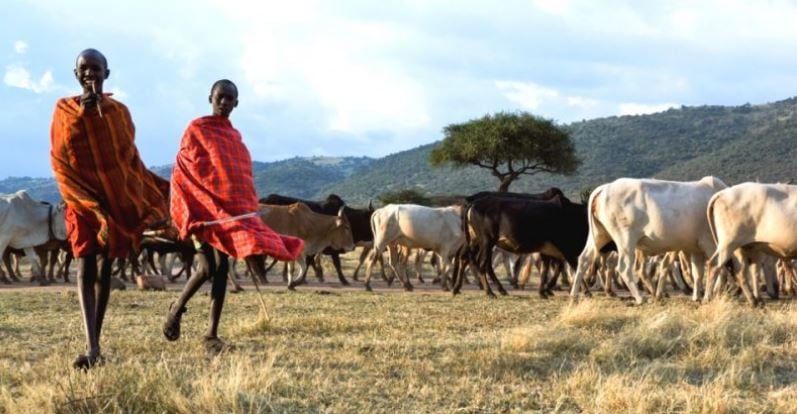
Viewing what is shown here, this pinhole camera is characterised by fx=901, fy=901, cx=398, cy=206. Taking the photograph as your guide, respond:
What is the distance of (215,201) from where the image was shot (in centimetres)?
718

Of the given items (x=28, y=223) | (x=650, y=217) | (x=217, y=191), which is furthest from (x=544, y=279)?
(x=28, y=223)

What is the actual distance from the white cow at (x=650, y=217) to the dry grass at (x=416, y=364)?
309 cm

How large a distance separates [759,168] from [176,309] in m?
55.2

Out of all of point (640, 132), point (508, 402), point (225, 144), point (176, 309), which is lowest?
point (508, 402)

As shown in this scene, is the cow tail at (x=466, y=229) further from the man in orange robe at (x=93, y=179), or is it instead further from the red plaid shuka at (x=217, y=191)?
the man in orange robe at (x=93, y=179)

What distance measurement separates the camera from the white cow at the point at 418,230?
757 inches

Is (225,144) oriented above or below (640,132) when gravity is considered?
below

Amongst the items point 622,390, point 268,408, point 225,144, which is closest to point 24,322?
point 225,144

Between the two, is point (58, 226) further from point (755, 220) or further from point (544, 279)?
point (755, 220)

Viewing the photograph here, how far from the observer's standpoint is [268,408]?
207 inches

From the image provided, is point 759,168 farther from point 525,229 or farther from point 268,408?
point 268,408

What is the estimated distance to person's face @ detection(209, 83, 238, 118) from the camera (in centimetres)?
748

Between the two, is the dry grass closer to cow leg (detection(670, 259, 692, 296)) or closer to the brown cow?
the brown cow

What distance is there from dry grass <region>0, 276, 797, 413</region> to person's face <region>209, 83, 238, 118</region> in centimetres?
197
